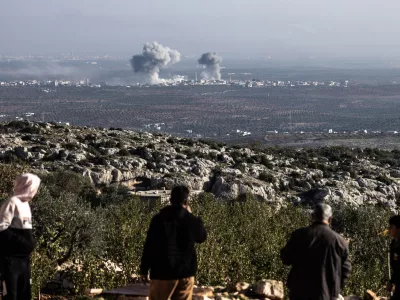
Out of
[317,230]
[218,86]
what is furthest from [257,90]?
[317,230]

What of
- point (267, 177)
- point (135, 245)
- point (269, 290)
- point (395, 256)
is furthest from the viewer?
point (267, 177)

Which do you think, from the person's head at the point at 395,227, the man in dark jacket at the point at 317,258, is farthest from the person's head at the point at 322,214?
the person's head at the point at 395,227

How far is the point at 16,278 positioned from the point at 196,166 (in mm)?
21327

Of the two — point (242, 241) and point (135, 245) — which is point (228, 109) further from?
point (135, 245)

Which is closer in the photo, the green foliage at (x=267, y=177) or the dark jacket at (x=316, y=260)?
the dark jacket at (x=316, y=260)

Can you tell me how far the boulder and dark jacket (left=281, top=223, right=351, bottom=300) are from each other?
2287 millimetres

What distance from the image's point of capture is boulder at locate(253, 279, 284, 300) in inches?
332

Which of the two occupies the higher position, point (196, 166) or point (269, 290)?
point (269, 290)

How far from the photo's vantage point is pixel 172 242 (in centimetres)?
632

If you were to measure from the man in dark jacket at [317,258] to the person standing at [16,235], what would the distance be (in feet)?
7.15

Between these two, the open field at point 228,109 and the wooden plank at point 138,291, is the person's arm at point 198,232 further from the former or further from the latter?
the open field at point 228,109

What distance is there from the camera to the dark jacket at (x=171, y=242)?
20.7 feet

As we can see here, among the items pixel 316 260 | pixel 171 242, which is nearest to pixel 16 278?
pixel 171 242

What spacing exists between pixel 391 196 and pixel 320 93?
5219 inches
